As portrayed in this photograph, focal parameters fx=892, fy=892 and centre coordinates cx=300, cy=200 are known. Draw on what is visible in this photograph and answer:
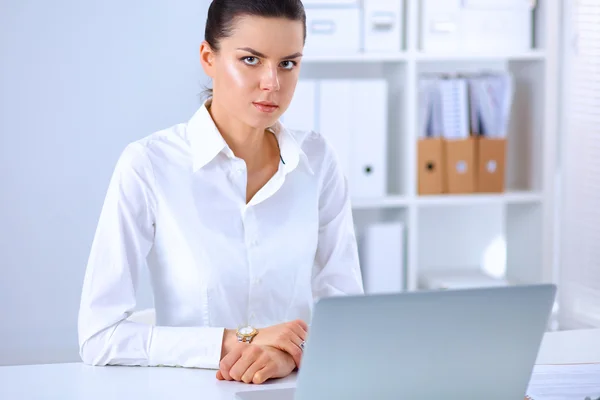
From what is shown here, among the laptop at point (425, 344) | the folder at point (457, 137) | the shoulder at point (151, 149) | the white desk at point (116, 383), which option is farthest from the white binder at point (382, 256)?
the laptop at point (425, 344)

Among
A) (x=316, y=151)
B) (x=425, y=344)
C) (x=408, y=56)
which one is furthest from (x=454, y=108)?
(x=425, y=344)

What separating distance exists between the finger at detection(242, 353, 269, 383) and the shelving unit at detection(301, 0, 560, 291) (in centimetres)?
183

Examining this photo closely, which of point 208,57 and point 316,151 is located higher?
point 208,57

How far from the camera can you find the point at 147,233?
5.58 ft

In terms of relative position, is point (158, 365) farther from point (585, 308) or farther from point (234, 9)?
point (585, 308)

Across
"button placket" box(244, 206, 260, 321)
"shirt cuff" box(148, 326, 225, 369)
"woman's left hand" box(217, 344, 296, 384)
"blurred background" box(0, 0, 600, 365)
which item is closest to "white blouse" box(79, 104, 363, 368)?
"button placket" box(244, 206, 260, 321)

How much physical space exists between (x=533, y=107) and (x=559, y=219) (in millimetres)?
440

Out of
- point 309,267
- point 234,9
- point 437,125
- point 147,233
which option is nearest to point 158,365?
point 147,233

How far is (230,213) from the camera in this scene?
5.74 ft

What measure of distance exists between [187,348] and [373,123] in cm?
183

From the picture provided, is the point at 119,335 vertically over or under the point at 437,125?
under

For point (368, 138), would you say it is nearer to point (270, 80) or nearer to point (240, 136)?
point (240, 136)

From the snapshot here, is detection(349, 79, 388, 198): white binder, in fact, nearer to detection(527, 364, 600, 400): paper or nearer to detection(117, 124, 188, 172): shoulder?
detection(117, 124, 188, 172): shoulder

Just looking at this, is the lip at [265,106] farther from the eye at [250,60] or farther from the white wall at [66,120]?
the white wall at [66,120]
